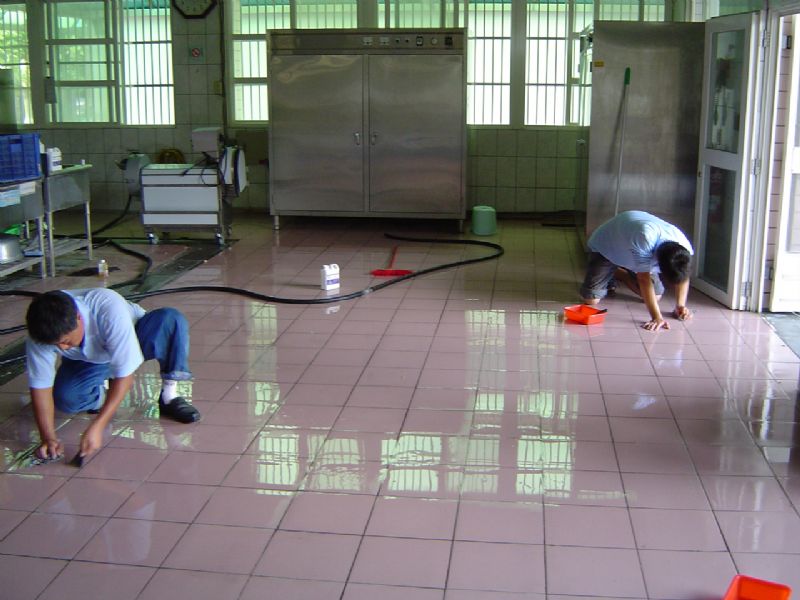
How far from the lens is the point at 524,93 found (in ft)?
30.4

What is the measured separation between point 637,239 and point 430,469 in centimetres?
244

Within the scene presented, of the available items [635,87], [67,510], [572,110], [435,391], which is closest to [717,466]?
[435,391]

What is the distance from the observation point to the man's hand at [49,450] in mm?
3440

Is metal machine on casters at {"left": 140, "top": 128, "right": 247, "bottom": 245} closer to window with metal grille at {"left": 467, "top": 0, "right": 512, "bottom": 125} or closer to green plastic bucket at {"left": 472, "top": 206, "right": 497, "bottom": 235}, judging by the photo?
green plastic bucket at {"left": 472, "top": 206, "right": 497, "bottom": 235}

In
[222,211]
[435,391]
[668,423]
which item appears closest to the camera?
[668,423]

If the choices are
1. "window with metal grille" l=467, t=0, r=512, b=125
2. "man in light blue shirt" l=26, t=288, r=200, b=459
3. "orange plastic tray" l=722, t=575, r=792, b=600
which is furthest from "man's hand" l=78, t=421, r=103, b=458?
"window with metal grille" l=467, t=0, r=512, b=125

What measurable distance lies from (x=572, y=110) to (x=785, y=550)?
22.8 ft

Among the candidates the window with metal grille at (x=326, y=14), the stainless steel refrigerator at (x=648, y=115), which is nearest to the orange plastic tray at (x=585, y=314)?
the stainless steel refrigerator at (x=648, y=115)

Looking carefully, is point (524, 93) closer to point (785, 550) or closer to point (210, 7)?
point (210, 7)

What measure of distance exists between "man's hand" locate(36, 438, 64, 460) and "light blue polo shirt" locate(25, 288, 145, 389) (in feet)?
0.91

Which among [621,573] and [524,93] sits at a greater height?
[524,93]

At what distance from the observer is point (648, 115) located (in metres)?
6.65

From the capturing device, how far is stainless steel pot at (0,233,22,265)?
6227 mm

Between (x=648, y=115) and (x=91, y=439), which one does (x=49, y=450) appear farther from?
(x=648, y=115)
